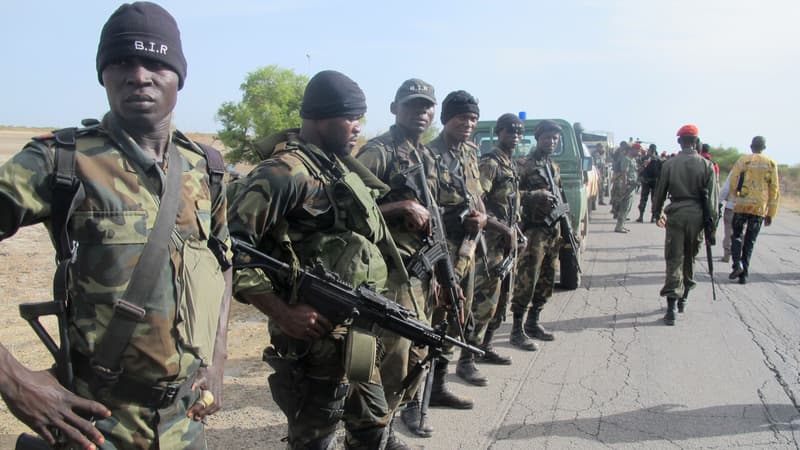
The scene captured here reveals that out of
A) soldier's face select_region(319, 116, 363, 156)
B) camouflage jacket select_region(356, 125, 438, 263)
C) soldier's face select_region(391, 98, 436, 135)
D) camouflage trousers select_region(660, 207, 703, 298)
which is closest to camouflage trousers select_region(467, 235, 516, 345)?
camouflage jacket select_region(356, 125, 438, 263)

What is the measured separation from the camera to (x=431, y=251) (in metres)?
3.61

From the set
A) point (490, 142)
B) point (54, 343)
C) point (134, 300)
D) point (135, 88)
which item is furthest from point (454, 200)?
point (490, 142)

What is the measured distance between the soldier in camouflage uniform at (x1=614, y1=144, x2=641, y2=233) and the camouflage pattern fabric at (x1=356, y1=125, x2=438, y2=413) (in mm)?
A: 11049

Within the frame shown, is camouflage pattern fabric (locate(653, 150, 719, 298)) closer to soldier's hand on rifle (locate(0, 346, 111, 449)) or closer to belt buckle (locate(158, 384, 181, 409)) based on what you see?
belt buckle (locate(158, 384, 181, 409))

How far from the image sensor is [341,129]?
2.84 m

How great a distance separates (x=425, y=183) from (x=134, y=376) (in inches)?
89.2

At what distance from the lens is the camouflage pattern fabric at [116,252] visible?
1614mm

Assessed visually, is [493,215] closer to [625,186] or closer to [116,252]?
[116,252]

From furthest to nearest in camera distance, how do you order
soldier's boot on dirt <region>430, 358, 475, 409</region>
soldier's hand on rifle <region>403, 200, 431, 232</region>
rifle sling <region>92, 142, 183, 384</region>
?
1. soldier's boot on dirt <region>430, 358, 475, 409</region>
2. soldier's hand on rifle <region>403, 200, 431, 232</region>
3. rifle sling <region>92, 142, 183, 384</region>

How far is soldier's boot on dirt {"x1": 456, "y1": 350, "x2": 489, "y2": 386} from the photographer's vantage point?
4887 millimetres

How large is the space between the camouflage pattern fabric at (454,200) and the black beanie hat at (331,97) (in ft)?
4.51

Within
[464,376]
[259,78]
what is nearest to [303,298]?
[464,376]

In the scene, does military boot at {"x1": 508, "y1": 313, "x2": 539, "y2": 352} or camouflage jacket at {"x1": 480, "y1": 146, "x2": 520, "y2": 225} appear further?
military boot at {"x1": 508, "y1": 313, "x2": 539, "y2": 352}

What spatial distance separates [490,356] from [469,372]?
57 cm
